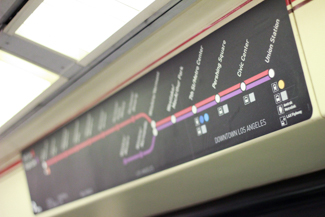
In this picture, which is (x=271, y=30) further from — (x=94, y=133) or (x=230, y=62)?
(x=94, y=133)

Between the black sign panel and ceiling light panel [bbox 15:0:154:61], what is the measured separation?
26 cm

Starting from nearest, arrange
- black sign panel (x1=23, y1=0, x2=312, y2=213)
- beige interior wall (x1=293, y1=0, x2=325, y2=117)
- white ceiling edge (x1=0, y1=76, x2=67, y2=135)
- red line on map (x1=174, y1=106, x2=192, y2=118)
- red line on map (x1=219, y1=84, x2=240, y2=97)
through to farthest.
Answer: beige interior wall (x1=293, y1=0, x2=325, y2=117)
black sign panel (x1=23, y1=0, x2=312, y2=213)
red line on map (x1=219, y1=84, x2=240, y2=97)
red line on map (x1=174, y1=106, x2=192, y2=118)
white ceiling edge (x1=0, y1=76, x2=67, y2=135)

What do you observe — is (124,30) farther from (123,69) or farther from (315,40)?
(315,40)

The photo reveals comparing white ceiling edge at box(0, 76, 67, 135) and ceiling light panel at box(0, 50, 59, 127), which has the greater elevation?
ceiling light panel at box(0, 50, 59, 127)

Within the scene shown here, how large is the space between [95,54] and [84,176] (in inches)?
26.1

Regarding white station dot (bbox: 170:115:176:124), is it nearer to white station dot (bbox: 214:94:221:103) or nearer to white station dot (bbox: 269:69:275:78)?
white station dot (bbox: 214:94:221:103)

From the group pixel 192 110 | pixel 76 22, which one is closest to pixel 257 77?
pixel 192 110

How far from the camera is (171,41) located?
4.66 feet

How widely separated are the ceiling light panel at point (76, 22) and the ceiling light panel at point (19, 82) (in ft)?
0.55

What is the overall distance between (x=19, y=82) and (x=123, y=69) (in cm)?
45

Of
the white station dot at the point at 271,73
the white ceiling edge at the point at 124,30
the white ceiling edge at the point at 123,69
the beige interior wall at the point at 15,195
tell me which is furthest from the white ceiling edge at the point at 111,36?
the beige interior wall at the point at 15,195

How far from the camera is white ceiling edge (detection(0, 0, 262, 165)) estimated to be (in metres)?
1.27

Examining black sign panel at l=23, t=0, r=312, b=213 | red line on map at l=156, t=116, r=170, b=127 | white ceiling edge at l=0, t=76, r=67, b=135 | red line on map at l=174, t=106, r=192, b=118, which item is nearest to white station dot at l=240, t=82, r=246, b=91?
black sign panel at l=23, t=0, r=312, b=213

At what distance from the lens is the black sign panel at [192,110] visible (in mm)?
1072
